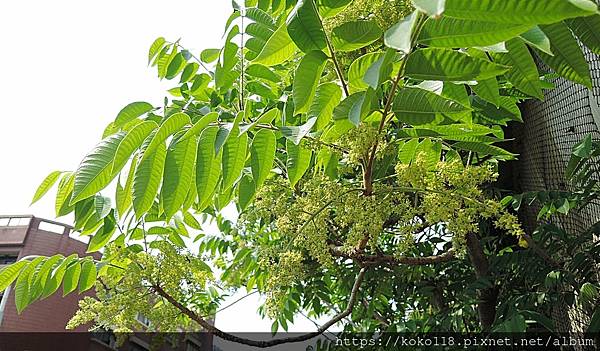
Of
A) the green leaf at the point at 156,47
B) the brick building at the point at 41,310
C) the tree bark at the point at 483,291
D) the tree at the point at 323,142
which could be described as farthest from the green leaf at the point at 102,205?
the brick building at the point at 41,310

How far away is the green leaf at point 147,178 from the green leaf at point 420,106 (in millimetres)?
609

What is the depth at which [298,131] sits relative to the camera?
113 cm

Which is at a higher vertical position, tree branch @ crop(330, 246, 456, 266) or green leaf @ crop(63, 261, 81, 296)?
tree branch @ crop(330, 246, 456, 266)

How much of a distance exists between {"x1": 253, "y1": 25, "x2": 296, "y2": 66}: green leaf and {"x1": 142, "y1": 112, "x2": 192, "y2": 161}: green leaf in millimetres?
297

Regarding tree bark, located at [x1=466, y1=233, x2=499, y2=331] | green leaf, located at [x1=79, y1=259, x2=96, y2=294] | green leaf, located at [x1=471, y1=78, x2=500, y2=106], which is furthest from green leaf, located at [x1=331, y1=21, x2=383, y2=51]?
tree bark, located at [x1=466, y1=233, x2=499, y2=331]

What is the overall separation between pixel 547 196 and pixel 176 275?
143 cm

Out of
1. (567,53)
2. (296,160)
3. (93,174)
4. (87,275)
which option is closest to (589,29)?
(567,53)

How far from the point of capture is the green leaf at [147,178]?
125cm

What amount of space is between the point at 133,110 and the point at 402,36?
4.04ft

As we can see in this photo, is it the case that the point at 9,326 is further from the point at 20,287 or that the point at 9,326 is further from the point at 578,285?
the point at 578,285

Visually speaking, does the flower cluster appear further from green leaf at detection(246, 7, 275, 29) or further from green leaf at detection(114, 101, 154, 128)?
green leaf at detection(246, 7, 275, 29)

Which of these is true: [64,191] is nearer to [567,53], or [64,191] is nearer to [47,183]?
[47,183]

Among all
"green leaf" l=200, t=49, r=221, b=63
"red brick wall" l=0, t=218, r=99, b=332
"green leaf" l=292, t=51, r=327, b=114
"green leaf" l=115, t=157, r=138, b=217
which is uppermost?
"red brick wall" l=0, t=218, r=99, b=332

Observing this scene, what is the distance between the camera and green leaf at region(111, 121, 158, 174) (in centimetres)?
120
